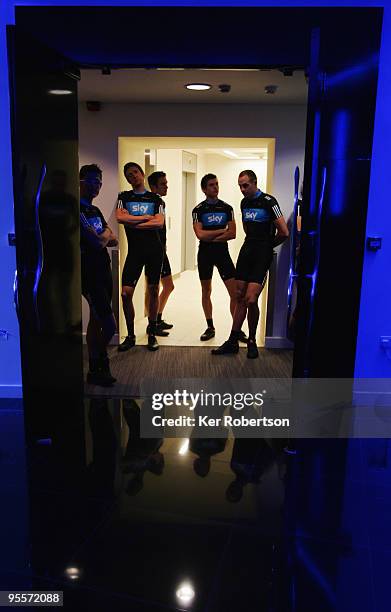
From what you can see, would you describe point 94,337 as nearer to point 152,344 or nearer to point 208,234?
point 152,344

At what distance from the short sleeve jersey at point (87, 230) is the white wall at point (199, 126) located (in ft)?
4.54

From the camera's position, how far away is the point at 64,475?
275 cm

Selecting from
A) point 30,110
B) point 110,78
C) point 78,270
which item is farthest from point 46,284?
point 110,78

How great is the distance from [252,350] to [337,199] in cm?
213

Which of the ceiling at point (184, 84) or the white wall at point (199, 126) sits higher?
the ceiling at point (184, 84)

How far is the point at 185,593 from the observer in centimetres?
191

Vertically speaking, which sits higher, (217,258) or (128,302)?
(217,258)

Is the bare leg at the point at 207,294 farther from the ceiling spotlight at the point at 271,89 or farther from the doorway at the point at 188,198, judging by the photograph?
the ceiling spotlight at the point at 271,89

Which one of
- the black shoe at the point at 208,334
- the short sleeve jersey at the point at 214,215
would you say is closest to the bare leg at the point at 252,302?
the black shoe at the point at 208,334

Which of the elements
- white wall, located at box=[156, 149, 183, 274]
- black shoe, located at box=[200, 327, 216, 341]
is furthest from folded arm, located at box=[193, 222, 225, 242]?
white wall, located at box=[156, 149, 183, 274]

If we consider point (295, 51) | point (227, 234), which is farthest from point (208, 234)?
point (295, 51)

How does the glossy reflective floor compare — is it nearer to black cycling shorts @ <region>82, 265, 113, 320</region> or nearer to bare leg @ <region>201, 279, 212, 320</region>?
black cycling shorts @ <region>82, 265, 113, 320</region>

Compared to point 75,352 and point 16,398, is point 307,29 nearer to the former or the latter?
point 75,352

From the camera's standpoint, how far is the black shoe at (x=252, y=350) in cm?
500
